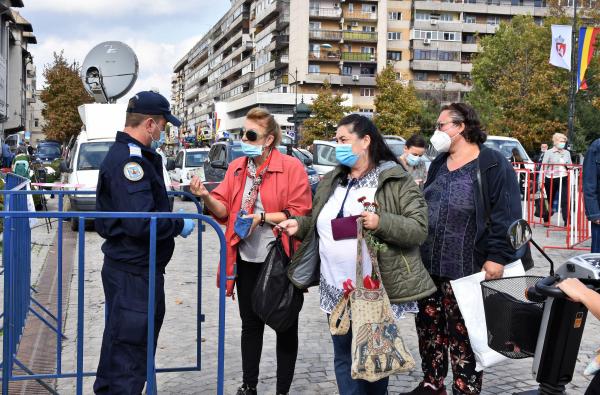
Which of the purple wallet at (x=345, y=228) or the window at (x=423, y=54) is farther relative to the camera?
the window at (x=423, y=54)

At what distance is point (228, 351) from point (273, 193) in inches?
77.7

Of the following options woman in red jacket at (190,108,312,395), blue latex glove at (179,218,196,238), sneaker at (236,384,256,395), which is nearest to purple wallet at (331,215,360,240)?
woman in red jacket at (190,108,312,395)

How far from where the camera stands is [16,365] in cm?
538

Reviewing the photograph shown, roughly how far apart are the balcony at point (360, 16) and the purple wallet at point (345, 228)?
87.2 meters

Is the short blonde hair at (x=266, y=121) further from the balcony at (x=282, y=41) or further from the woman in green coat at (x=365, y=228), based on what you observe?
the balcony at (x=282, y=41)

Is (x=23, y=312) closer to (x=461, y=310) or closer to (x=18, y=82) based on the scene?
(x=461, y=310)

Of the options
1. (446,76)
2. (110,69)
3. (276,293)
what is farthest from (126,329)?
(446,76)

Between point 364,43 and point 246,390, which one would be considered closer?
point 246,390

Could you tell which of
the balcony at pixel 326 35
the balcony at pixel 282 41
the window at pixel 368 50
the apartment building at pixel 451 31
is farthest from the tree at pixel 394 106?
the balcony at pixel 282 41

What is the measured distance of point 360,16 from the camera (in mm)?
88688

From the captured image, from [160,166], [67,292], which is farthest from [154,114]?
[67,292]

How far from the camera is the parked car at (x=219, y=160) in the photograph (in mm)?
17905

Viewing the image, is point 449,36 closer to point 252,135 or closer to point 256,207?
point 252,135

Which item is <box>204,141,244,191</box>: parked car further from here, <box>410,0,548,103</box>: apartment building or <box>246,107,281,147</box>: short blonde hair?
<box>410,0,548,103</box>: apartment building
